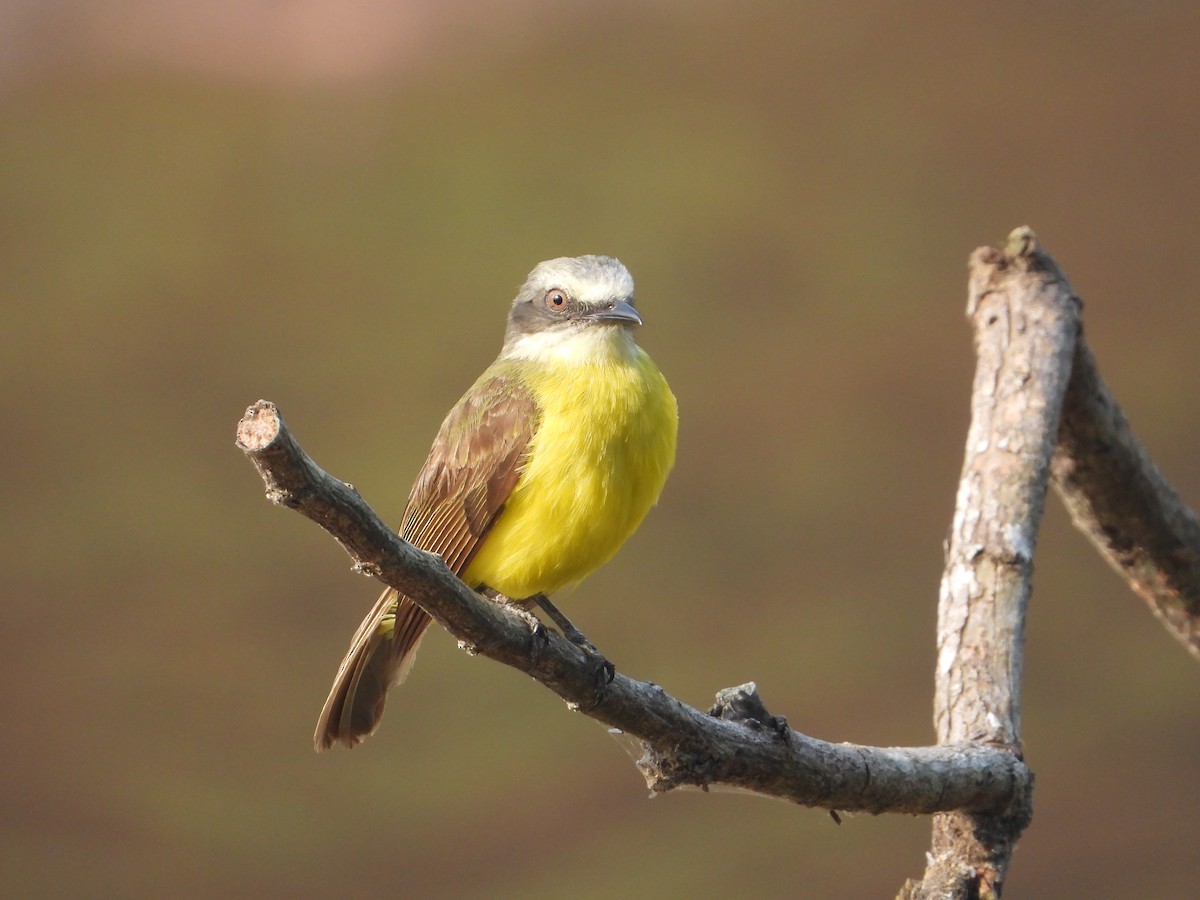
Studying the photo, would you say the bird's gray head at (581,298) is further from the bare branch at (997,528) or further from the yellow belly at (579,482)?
the bare branch at (997,528)

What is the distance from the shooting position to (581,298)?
3105mm

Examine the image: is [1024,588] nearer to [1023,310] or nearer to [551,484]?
[1023,310]

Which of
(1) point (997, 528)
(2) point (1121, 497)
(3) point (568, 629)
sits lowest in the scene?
(3) point (568, 629)

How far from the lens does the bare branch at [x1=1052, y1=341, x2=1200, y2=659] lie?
3.65 meters

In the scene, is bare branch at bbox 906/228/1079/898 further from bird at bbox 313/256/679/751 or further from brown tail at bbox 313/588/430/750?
brown tail at bbox 313/588/430/750

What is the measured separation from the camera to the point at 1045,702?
5.64 m

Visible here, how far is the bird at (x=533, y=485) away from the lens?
8.95ft

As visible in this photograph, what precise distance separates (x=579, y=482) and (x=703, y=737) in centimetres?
62

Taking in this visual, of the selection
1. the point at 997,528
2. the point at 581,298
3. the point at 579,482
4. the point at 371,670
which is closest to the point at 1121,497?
the point at 997,528

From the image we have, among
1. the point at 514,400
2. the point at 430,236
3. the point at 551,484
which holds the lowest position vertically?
the point at 551,484

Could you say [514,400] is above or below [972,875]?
above

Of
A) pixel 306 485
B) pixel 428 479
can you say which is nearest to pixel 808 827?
pixel 428 479

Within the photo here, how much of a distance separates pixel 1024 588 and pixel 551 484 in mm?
1220

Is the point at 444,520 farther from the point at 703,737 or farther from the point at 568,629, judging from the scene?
the point at 703,737
